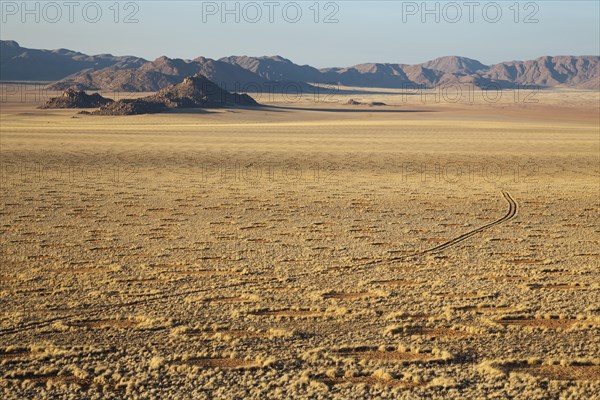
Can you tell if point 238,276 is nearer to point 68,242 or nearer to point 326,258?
point 326,258

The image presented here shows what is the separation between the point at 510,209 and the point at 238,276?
27.1 feet

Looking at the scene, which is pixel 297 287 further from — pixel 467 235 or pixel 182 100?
pixel 182 100

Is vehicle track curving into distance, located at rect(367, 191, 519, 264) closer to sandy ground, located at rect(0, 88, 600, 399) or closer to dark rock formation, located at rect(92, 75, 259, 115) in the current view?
sandy ground, located at rect(0, 88, 600, 399)

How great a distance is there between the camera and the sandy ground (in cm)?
593

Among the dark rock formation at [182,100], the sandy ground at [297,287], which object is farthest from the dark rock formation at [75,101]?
the sandy ground at [297,287]

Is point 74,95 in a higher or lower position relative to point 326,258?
higher

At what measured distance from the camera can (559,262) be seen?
9969 millimetres

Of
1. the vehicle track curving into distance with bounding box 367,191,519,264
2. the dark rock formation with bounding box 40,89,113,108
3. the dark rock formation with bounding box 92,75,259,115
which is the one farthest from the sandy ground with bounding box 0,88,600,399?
the dark rock formation with bounding box 40,89,113,108

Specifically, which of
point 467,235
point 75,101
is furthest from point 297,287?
point 75,101

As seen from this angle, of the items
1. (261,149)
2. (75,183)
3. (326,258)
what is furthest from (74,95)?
(326,258)

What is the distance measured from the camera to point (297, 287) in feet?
28.3

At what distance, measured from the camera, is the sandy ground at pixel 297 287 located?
5.93m

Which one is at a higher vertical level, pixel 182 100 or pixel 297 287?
pixel 182 100

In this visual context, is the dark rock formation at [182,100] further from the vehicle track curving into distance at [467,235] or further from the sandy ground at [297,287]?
the vehicle track curving into distance at [467,235]
